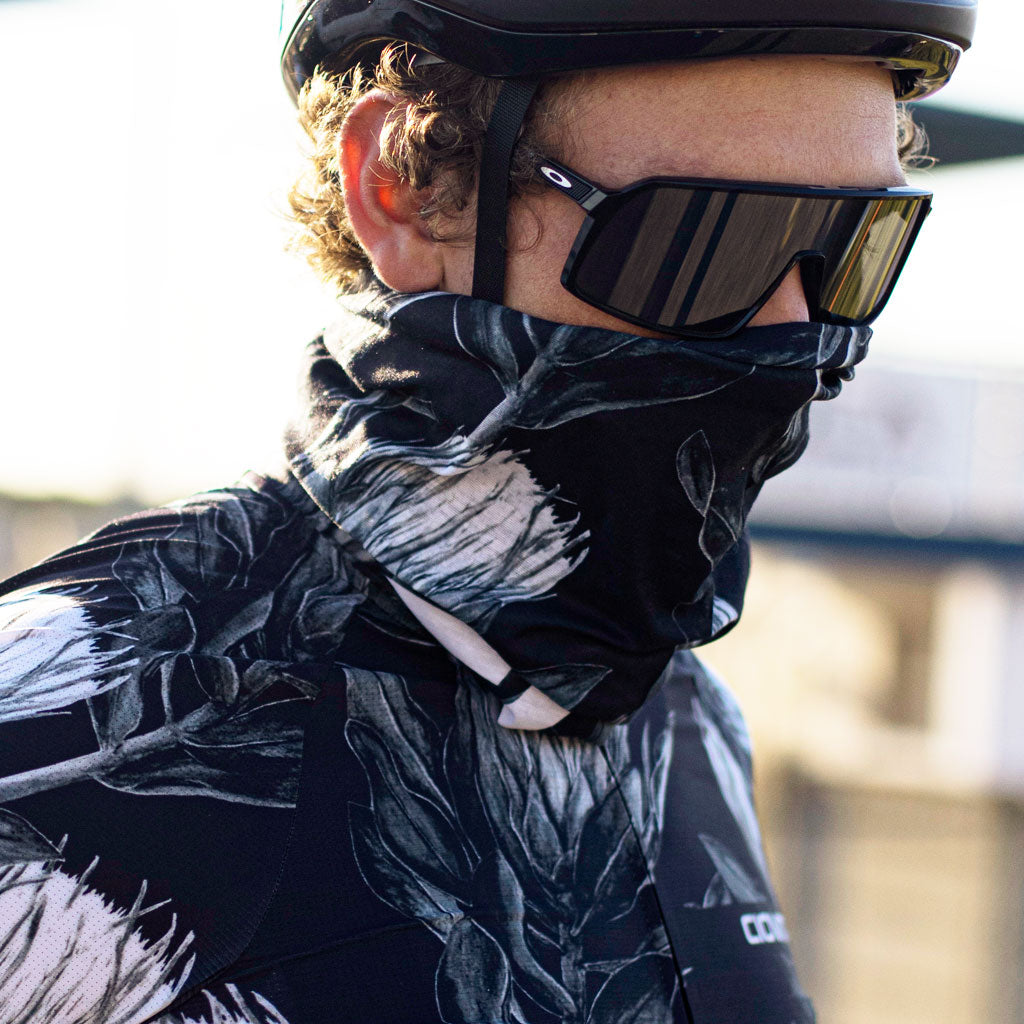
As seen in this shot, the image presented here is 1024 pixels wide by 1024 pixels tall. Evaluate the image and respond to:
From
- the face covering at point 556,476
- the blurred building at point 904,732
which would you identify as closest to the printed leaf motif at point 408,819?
the face covering at point 556,476

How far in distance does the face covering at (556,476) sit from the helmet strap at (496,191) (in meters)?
0.04

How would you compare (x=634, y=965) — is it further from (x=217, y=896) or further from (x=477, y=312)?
(x=477, y=312)

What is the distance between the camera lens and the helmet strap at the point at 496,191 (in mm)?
1531

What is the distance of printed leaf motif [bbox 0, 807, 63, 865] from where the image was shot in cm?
126

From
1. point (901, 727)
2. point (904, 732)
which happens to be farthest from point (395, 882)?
point (901, 727)

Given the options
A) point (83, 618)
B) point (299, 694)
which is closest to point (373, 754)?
point (299, 694)

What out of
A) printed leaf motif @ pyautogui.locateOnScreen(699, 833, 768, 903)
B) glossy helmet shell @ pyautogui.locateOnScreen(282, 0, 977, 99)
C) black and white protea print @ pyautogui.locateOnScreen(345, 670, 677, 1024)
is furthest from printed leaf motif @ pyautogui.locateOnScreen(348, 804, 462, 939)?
glossy helmet shell @ pyautogui.locateOnScreen(282, 0, 977, 99)

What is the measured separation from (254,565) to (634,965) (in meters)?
0.65

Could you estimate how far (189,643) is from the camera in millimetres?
1447

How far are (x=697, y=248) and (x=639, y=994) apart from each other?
33.6 inches

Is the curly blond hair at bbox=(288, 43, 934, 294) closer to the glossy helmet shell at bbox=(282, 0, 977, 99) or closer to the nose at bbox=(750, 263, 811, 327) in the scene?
the glossy helmet shell at bbox=(282, 0, 977, 99)

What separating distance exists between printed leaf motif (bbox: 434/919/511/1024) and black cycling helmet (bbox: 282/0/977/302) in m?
0.73

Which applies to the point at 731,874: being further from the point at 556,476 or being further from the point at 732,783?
the point at 556,476

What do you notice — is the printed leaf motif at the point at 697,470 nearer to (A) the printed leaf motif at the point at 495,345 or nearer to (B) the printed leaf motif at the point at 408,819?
(A) the printed leaf motif at the point at 495,345
